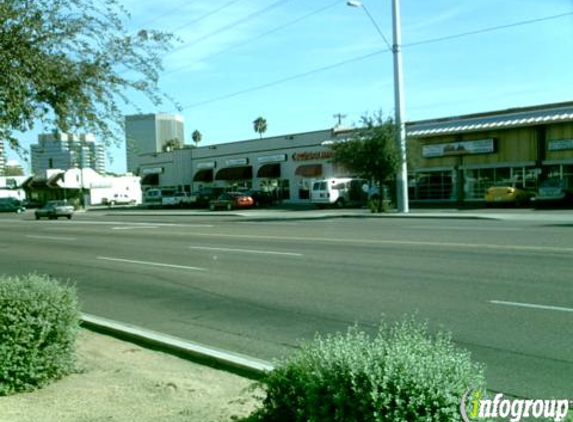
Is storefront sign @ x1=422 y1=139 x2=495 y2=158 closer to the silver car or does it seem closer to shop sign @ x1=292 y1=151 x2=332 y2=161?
shop sign @ x1=292 y1=151 x2=332 y2=161

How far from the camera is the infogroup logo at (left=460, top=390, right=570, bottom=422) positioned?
2978mm

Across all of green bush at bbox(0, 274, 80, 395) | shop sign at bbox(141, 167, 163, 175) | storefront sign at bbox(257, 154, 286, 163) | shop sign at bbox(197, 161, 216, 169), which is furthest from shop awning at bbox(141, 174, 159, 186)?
green bush at bbox(0, 274, 80, 395)

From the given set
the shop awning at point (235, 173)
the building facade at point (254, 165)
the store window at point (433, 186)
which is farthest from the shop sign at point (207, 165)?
the store window at point (433, 186)

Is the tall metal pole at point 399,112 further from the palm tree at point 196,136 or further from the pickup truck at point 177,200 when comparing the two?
the palm tree at point 196,136

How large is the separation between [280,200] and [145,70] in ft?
172

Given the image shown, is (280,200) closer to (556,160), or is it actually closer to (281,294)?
(556,160)

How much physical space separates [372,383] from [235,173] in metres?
62.0

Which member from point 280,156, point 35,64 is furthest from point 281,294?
point 280,156

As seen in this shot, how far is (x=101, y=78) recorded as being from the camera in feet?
26.2

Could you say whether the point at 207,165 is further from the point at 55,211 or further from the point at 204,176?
the point at 55,211

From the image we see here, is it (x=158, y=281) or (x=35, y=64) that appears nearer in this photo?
(x=35, y=64)

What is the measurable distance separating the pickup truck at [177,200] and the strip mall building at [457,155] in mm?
5504

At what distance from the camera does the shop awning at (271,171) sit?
60375mm

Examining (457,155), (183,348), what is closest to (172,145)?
(457,155)
